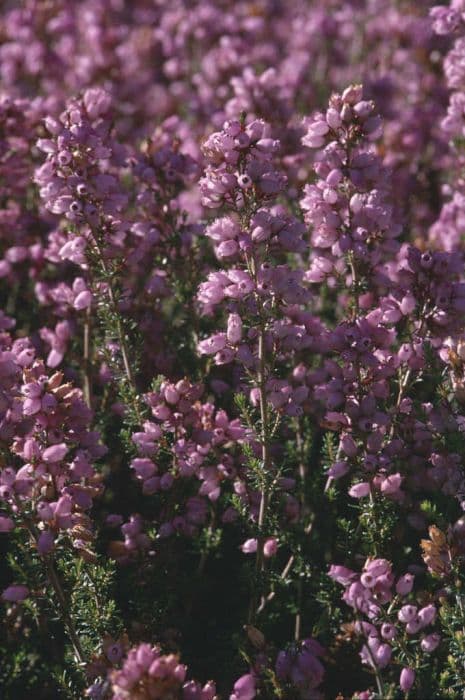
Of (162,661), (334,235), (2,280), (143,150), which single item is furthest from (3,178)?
(162,661)

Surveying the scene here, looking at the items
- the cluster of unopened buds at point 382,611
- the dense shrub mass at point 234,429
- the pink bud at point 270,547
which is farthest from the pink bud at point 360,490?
the pink bud at point 270,547

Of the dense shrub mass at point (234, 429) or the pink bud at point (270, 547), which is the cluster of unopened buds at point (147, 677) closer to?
the dense shrub mass at point (234, 429)

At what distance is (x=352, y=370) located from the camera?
331 centimetres

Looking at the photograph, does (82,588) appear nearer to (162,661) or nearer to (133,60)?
(162,661)

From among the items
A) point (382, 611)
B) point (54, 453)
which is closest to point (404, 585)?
point (382, 611)

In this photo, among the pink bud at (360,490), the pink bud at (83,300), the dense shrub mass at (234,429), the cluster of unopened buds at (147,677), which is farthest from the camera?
the pink bud at (83,300)

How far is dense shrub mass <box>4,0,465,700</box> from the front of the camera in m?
3.13

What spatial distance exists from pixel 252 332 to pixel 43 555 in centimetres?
115

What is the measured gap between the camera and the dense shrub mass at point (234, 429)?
123 inches

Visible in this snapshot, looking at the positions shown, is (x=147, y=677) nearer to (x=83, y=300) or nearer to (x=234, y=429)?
(x=234, y=429)

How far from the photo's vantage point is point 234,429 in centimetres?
352

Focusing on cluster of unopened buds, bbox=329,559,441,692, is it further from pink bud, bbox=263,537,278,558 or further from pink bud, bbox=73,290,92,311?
pink bud, bbox=73,290,92,311

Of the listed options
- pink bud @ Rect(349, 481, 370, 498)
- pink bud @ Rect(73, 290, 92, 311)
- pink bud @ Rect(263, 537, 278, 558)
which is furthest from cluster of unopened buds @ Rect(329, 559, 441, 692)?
pink bud @ Rect(73, 290, 92, 311)

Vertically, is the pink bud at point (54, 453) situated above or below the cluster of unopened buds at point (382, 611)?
above
